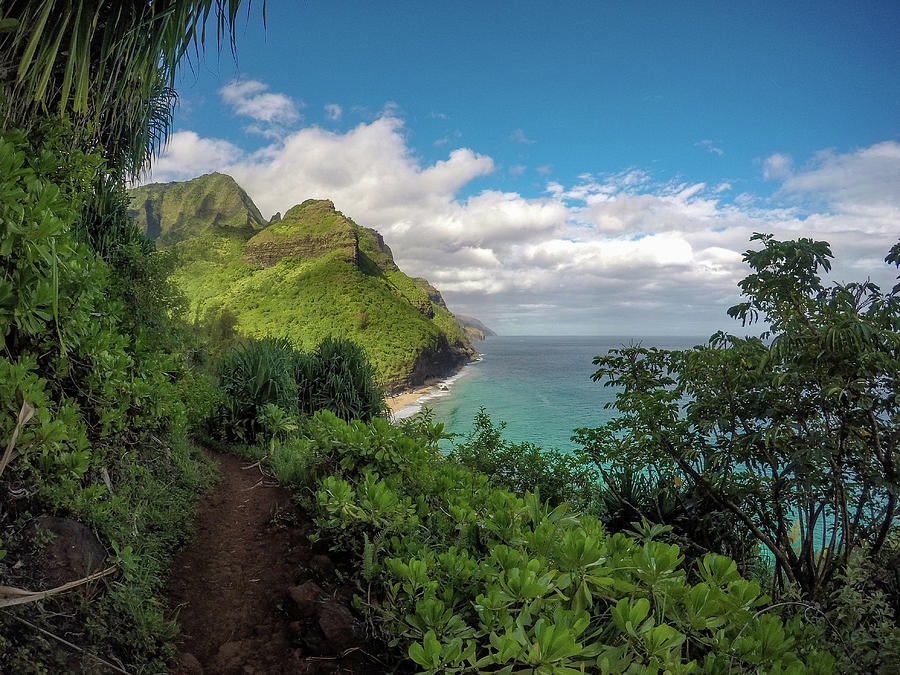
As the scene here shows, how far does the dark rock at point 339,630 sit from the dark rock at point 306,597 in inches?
3.3

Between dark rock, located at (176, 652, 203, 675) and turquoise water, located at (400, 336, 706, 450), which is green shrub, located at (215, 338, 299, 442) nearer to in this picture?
dark rock, located at (176, 652, 203, 675)

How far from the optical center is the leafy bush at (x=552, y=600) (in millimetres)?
964

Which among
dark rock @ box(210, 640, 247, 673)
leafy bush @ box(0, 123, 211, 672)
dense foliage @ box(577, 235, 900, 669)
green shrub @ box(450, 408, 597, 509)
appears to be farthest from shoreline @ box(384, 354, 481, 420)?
dark rock @ box(210, 640, 247, 673)

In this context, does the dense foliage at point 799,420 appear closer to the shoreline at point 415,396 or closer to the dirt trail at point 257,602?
the dirt trail at point 257,602

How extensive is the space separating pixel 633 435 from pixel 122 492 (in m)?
3.92

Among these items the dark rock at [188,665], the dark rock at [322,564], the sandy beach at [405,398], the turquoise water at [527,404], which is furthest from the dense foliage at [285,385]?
the sandy beach at [405,398]

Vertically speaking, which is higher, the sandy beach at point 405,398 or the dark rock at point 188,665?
the dark rock at point 188,665

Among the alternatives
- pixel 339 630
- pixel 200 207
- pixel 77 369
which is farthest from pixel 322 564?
pixel 200 207

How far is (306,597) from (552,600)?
4.24 feet

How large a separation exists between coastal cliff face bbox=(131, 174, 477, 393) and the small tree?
2913 centimetres

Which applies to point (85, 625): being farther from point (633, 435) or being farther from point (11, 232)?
point (633, 435)

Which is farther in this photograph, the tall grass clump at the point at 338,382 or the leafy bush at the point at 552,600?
the tall grass clump at the point at 338,382

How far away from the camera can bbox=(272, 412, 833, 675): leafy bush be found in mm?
964

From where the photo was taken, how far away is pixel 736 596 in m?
1.06
